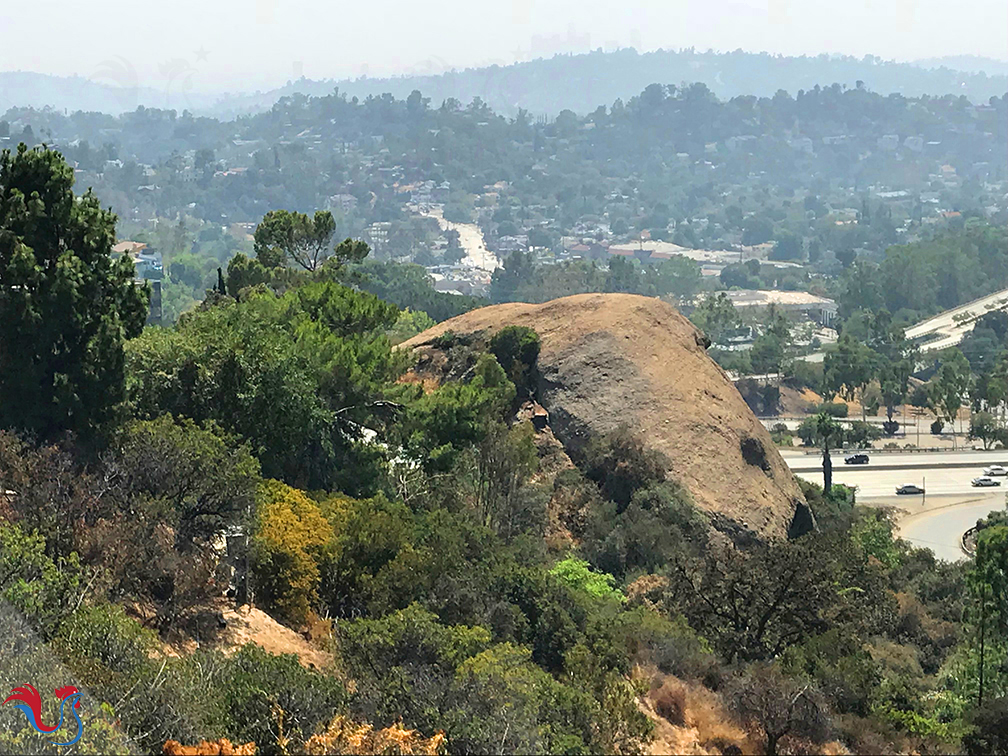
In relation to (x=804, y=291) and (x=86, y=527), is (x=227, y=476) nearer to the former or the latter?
(x=86, y=527)

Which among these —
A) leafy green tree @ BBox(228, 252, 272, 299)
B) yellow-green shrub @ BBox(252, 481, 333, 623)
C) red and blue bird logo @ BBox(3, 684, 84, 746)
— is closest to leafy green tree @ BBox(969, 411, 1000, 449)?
leafy green tree @ BBox(228, 252, 272, 299)

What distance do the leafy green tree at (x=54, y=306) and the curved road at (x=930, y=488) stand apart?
32.7 m

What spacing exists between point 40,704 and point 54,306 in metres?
7.73

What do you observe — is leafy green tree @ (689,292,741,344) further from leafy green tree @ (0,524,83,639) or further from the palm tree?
leafy green tree @ (0,524,83,639)

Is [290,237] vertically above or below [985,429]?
above

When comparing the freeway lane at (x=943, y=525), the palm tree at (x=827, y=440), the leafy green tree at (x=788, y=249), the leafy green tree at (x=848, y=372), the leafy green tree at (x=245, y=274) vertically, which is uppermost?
the leafy green tree at (x=245, y=274)

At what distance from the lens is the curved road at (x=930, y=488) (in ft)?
148

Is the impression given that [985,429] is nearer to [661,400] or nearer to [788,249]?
[661,400]

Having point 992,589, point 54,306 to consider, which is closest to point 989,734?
point 992,589

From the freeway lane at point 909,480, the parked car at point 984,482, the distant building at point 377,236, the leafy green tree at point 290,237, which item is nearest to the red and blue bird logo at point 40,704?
the leafy green tree at point 290,237

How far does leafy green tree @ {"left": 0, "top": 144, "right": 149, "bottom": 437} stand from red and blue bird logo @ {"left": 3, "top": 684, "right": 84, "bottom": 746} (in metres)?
6.99

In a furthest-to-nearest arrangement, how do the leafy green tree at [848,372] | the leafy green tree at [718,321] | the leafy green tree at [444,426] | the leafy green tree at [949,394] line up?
the leafy green tree at [718,321]
the leafy green tree at [848,372]
the leafy green tree at [949,394]
the leafy green tree at [444,426]

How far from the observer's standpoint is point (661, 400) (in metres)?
26.7

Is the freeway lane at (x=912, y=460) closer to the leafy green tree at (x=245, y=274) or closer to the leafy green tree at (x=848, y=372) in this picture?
the leafy green tree at (x=848, y=372)
